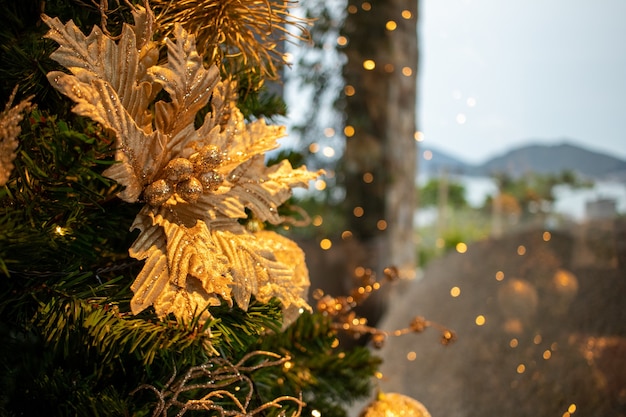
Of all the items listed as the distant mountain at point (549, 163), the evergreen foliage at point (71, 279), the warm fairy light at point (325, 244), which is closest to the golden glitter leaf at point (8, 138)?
the evergreen foliage at point (71, 279)

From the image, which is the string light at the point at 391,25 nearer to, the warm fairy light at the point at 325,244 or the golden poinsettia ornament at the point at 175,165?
the warm fairy light at the point at 325,244

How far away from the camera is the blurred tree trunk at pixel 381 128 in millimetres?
1730

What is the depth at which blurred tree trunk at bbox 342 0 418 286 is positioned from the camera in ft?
5.68

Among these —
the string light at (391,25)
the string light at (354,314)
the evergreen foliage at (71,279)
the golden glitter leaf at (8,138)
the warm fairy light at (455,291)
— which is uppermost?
the string light at (391,25)

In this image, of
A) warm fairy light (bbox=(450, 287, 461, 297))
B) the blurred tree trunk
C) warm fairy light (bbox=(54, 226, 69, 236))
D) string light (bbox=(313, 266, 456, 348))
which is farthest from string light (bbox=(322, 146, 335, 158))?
warm fairy light (bbox=(54, 226, 69, 236))

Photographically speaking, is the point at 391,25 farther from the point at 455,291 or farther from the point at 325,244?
the point at 455,291

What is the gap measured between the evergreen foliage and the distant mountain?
87 cm

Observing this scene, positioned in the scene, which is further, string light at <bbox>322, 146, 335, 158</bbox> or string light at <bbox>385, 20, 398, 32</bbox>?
string light at <bbox>322, 146, 335, 158</bbox>

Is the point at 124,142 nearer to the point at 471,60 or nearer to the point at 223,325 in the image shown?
the point at 223,325

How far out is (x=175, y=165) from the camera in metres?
0.36

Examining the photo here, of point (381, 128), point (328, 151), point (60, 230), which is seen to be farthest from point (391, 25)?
point (60, 230)

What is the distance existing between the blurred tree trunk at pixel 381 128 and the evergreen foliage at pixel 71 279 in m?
1.40

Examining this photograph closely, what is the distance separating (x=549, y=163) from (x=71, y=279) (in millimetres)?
1120

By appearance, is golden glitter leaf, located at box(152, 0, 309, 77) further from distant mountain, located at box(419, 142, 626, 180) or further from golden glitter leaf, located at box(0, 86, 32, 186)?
distant mountain, located at box(419, 142, 626, 180)
